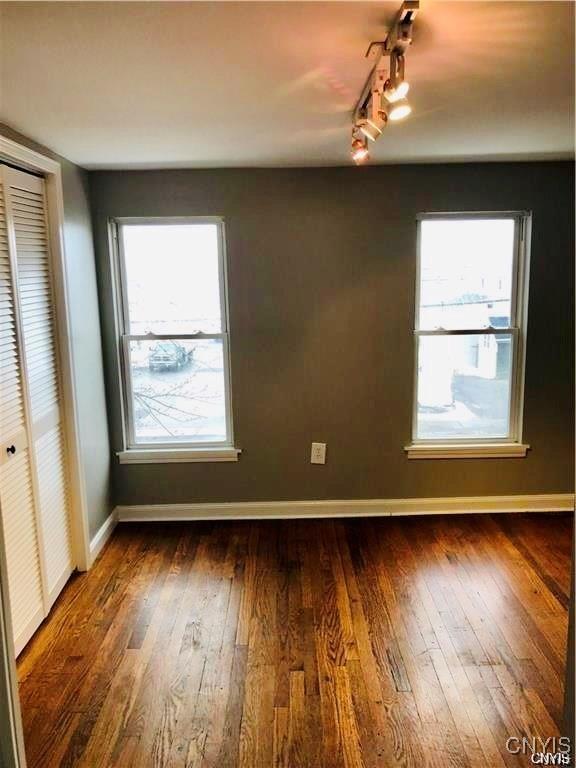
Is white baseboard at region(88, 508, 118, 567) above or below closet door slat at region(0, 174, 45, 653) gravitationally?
below

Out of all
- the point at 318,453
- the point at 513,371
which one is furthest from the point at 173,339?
the point at 513,371

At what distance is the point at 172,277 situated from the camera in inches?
136

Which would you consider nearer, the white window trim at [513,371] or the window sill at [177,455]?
the white window trim at [513,371]

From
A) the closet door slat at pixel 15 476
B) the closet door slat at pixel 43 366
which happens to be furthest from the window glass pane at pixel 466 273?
the closet door slat at pixel 15 476

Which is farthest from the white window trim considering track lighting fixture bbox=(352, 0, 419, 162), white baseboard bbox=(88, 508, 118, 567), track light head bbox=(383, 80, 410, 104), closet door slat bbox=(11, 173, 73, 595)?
closet door slat bbox=(11, 173, 73, 595)

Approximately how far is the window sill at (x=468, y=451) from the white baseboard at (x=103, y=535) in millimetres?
1999

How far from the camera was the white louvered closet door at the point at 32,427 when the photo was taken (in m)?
2.37

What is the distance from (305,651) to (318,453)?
1.44m

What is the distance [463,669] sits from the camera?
7.47 feet

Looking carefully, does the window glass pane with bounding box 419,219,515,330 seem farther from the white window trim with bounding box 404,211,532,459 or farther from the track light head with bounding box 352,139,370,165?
the track light head with bounding box 352,139,370,165

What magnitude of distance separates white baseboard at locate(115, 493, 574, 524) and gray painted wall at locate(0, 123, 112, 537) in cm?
34

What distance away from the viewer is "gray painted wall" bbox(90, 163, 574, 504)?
3.35 meters

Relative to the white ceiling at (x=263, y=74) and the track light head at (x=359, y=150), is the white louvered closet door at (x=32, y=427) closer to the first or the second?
the white ceiling at (x=263, y=74)

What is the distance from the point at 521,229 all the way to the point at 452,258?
47cm
